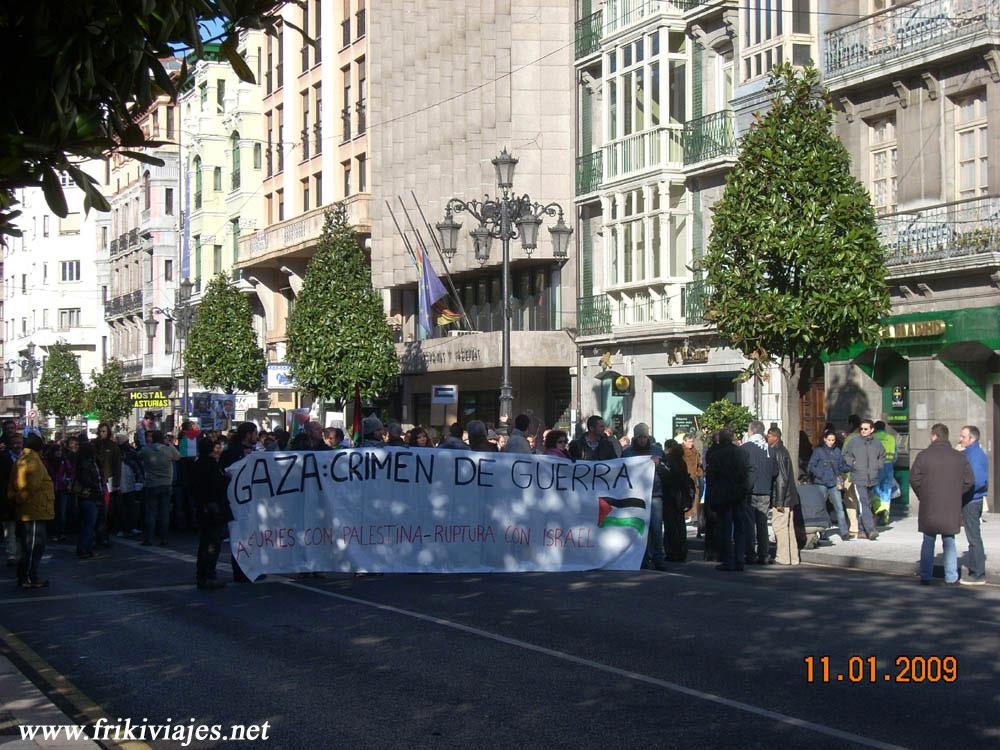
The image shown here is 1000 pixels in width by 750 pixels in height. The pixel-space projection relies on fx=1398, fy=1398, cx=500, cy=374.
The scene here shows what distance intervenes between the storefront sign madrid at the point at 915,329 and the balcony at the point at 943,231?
3.88 feet

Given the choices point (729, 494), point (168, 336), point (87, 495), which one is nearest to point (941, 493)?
point (729, 494)

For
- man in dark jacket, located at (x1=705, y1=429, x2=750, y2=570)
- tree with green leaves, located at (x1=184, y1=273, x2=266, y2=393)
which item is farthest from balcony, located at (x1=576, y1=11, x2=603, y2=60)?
man in dark jacket, located at (x1=705, y1=429, x2=750, y2=570)

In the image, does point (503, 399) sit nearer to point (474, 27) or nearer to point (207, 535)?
point (207, 535)

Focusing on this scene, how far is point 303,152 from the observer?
183 ft

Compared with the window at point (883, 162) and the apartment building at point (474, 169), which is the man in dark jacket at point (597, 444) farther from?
the apartment building at point (474, 169)

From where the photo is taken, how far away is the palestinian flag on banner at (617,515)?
1723 cm

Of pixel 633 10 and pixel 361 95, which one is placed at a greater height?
pixel 361 95

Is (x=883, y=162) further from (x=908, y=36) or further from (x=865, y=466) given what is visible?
(x=865, y=466)

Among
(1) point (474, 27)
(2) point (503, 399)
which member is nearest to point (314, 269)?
(1) point (474, 27)

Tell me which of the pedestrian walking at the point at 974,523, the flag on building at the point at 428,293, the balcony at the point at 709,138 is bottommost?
the pedestrian walking at the point at 974,523

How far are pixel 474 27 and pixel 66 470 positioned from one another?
23715mm

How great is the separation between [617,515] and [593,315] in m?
22.0

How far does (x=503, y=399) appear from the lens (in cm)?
2731
